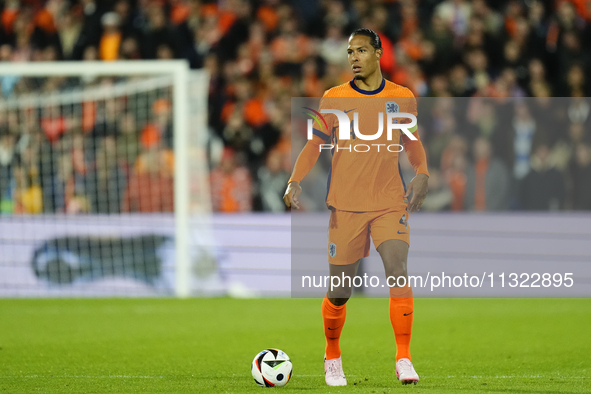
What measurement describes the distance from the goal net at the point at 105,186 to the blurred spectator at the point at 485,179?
11.6ft

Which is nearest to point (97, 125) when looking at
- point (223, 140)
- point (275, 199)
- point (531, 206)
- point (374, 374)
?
point (223, 140)

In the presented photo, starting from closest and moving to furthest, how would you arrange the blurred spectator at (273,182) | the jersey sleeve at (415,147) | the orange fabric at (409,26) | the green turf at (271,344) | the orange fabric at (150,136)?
the jersey sleeve at (415,147)
the green turf at (271,344)
the blurred spectator at (273,182)
the orange fabric at (150,136)
the orange fabric at (409,26)

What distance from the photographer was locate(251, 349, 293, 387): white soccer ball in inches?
207

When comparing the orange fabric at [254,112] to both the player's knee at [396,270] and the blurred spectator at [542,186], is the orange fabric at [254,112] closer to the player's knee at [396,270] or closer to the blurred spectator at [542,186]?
the blurred spectator at [542,186]

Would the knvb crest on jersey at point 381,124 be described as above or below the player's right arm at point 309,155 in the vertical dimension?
above

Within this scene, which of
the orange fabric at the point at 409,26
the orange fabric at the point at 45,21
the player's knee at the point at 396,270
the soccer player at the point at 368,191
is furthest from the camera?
the orange fabric at the point at 45,21

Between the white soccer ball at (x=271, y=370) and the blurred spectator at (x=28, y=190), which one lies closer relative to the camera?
the white soccer ball at (x=271, y=370)

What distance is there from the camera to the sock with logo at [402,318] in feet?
17.3

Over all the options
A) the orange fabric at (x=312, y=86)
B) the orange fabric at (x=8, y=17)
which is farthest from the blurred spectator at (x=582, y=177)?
the orange fabric at (x=8, y=17)

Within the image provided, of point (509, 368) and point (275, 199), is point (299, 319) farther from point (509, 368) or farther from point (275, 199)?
point (509, 368)

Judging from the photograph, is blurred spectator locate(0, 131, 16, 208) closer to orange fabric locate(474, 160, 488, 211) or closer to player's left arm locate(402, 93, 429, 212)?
orange fabric locate(474, 160, 488, 211)

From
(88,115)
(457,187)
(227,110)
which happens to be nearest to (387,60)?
(227,110)

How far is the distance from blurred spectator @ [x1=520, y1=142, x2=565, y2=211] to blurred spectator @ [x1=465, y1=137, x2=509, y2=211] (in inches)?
10.0

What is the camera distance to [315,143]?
17.9ft
